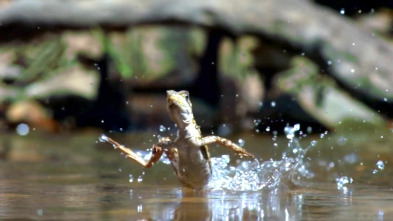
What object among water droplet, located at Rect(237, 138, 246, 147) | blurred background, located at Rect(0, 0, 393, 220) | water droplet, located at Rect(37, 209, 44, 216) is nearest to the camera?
water droplet, located at Rect(37, 209, 44, 216)

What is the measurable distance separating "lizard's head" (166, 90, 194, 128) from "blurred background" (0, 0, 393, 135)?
5530 mm

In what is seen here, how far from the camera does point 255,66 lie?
39.5ft

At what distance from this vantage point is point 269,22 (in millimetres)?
11547

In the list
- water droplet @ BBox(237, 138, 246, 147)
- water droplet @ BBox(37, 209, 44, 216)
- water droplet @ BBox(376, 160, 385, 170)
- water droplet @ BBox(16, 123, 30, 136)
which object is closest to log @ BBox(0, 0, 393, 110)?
water droplet @ BBox(16, 123, 30, 136)

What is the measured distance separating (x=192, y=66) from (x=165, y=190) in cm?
662

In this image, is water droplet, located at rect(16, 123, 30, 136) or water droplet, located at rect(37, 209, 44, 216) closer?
water droplet, located at rect(37, 209, 44, 216)

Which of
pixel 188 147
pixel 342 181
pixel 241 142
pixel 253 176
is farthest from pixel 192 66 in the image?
pixel 188 147

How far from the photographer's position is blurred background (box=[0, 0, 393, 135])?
36.9 feet

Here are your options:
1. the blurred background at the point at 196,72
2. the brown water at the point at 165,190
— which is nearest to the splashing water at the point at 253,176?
the brown water at the point at 165,190

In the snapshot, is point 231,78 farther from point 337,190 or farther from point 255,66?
point 337,190

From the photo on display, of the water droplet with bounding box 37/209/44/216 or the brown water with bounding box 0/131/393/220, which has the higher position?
the brown water with bounding box 0/131/393/220

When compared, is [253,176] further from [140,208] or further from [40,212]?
[40,212]

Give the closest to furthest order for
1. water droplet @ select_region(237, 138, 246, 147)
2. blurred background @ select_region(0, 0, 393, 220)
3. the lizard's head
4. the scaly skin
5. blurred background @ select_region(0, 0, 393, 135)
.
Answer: the lizard's head, the scaly skin, water droplet @ select_region(237, 138, 246, 147), blurred background @ select_region(0, 0, 393, 220), blurred background @ select_region(0, 0, 393, 135)

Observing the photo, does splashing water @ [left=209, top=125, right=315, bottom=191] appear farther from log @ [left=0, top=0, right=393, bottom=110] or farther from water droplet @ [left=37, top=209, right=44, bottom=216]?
log @ [left=0, top=0, right=393, bottom=110]
